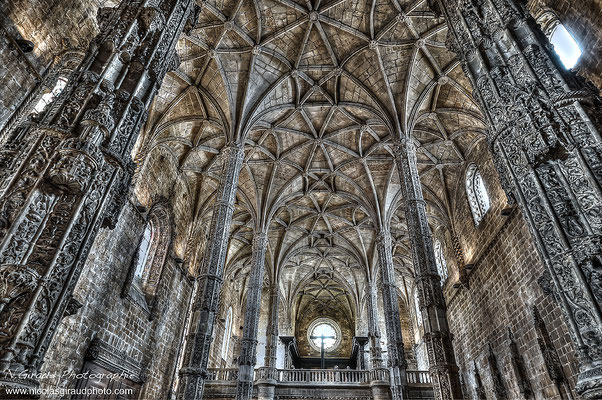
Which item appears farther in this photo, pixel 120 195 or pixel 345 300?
pixel 345 300

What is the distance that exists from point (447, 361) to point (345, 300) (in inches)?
1024

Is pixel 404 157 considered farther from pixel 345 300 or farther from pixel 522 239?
pixel 345 300

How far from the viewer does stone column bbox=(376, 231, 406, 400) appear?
1452cm

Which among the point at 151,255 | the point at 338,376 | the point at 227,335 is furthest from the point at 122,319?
the point at 227,335

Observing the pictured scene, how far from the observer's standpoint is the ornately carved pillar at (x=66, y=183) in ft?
9.02

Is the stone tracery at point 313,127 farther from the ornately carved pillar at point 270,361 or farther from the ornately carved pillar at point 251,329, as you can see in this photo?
the ornately carved pillar at point 270,361

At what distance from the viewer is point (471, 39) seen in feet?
16.1

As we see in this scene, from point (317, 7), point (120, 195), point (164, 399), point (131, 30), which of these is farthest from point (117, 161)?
point (164, 399)

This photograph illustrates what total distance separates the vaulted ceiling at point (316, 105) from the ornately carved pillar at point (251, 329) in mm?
1645

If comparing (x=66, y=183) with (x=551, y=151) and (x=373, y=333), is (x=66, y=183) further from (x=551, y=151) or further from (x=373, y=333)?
(x=373, y=333)

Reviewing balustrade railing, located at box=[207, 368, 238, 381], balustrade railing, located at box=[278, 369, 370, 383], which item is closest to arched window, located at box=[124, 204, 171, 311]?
balustrade railing, located at box=[207, 368, 238, 381]

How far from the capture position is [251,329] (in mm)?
16672

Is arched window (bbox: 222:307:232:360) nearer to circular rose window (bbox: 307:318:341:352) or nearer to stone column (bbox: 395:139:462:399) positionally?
circular rose window (bbox: 307:318:341:352)

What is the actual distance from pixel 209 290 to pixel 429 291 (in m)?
6.55
